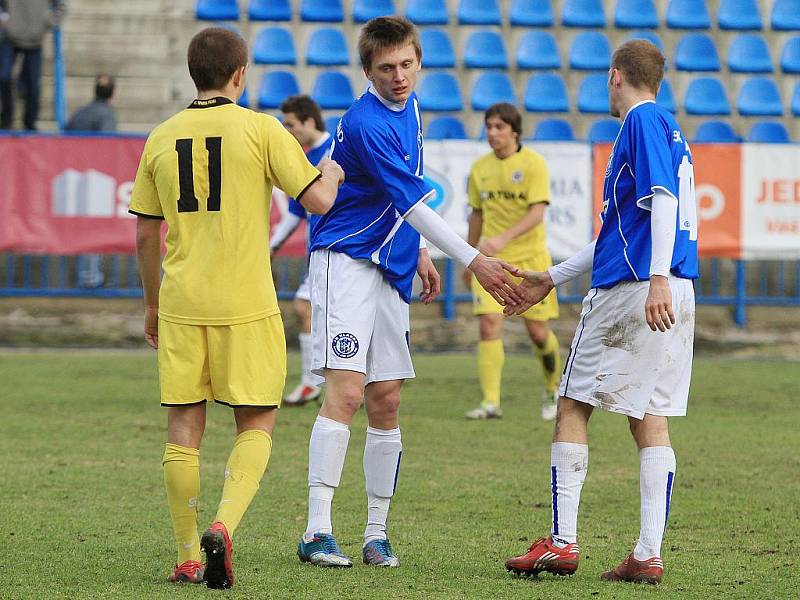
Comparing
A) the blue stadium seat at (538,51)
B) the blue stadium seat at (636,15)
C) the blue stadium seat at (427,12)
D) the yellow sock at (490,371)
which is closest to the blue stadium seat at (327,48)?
the blue stadium seat at (427,12)

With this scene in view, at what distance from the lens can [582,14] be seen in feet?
60.2

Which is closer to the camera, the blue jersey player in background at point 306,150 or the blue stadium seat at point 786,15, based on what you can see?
the blue jersey player in background at point 306,150

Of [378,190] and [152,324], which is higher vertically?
[378,190]

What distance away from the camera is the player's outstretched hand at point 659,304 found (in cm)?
454

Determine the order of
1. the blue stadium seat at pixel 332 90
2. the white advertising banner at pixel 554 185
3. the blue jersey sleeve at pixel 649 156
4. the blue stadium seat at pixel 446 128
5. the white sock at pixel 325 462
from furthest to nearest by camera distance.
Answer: the blue stadium seat at pixel 332 90 < the blue stadium seat at pixel 446 128 < the white advertising banner at pixel 554 185 < the white sock at pixel 325 462 < the blue jersey sleeve at pixel 649 156

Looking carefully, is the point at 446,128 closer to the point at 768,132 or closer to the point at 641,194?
the point at 768,132

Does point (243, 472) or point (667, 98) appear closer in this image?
point (243, 472)

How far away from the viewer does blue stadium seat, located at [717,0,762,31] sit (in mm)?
18562

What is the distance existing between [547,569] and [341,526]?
4.23 ft

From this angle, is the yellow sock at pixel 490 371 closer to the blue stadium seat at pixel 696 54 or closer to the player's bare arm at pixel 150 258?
the player's bare arm at pixel 150 258

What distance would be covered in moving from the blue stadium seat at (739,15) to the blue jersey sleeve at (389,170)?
14.6 m

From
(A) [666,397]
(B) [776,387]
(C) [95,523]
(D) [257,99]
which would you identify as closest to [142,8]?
(D) [257,99]

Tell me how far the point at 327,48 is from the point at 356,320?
1299 centimetres

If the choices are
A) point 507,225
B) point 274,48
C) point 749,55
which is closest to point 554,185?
point 507,225
